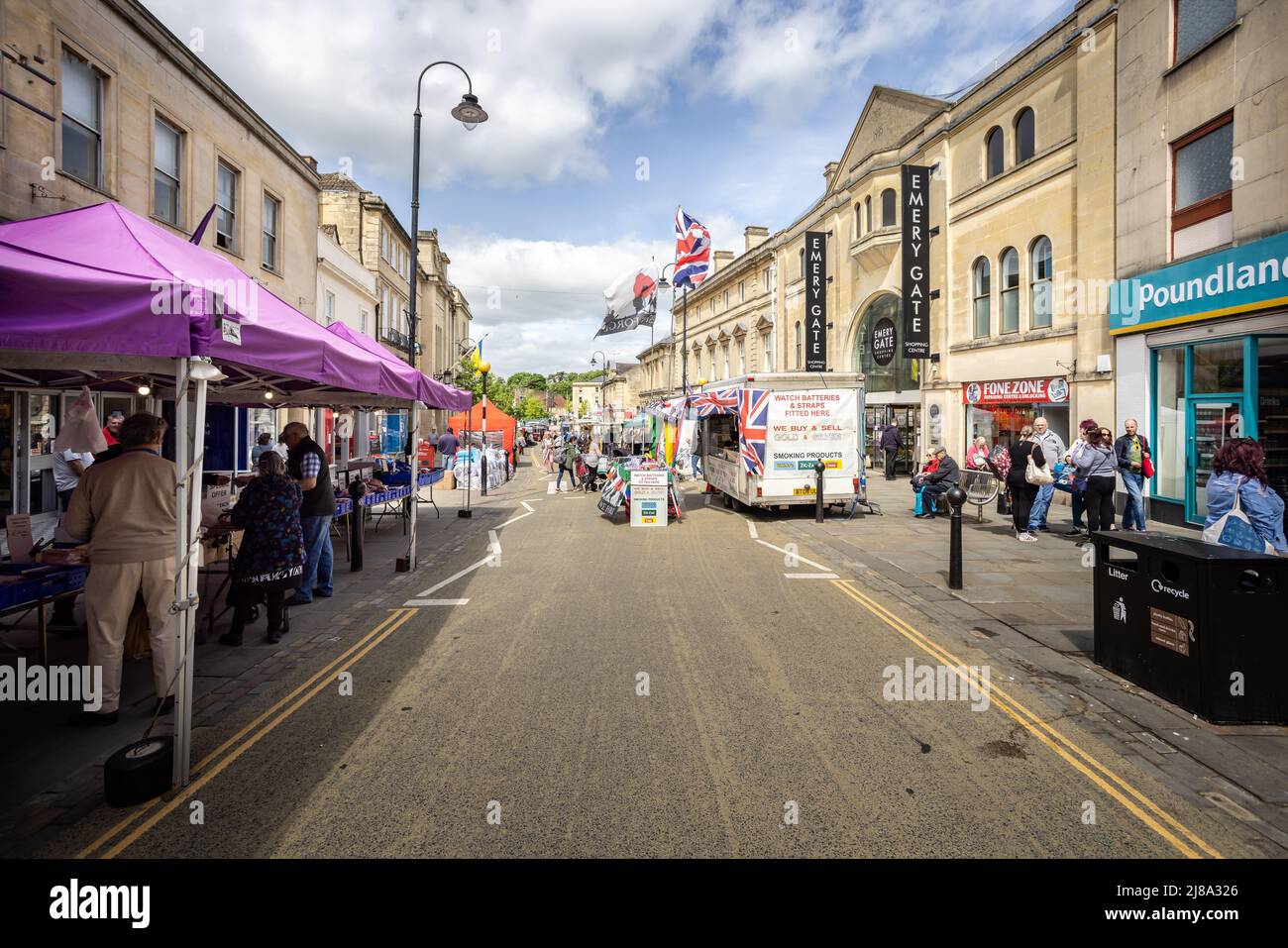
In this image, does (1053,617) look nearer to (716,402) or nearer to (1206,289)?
(1206,289)

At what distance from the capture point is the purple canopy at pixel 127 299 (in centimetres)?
364

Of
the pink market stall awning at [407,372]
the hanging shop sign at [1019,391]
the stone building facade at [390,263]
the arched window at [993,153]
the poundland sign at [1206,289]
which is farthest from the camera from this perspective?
the stone building facade at [390,263]

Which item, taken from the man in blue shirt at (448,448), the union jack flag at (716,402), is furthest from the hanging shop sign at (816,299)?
the man in blue shirt at (448,448)

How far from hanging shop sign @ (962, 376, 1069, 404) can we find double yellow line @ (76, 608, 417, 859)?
641 inches

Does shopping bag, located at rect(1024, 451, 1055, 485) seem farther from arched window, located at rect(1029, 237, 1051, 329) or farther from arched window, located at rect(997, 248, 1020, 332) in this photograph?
arched window, located at rect(997, 248, 1020, 332)

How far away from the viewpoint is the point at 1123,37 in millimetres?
14484

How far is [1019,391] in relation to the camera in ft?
59.8

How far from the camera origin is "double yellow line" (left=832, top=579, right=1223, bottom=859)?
3275 mm

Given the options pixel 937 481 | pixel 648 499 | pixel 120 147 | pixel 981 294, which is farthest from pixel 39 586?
pixel 981 294

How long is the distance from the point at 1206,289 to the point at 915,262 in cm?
1061

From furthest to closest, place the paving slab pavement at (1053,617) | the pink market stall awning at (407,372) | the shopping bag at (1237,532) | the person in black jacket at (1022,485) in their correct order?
1. the person in black jacket at (1022,485)
2. the pink market stall awning at (407,372)
3. the shopping bag at (1237,532)
4. the paving slab pavement at (1053,617)

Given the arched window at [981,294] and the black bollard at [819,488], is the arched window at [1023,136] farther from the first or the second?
the black bollard at [819,488]

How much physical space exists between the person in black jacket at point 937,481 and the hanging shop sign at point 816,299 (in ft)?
49.9
